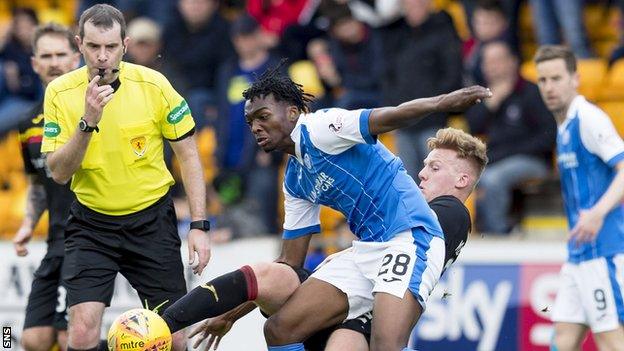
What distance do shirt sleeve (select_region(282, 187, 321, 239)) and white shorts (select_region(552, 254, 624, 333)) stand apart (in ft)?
7.40

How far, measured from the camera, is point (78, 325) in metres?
7.63

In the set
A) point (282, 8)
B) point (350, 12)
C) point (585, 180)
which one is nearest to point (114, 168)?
point (585, 180)

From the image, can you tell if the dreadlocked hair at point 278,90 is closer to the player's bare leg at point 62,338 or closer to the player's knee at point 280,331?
the player's knee at point 280,331

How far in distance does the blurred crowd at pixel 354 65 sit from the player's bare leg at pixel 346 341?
424 cm

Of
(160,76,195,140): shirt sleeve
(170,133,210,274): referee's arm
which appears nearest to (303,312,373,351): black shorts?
(170,133,210,274): referee's arm

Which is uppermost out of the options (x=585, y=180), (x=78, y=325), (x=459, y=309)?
(x=585, y=180)

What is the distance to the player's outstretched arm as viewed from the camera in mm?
6641

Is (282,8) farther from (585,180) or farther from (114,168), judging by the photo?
(114,168)

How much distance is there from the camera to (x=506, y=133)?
12078mm

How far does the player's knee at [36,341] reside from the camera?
29.3 ft

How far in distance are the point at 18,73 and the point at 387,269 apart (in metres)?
8.48

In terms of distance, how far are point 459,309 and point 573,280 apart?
90.9 inches

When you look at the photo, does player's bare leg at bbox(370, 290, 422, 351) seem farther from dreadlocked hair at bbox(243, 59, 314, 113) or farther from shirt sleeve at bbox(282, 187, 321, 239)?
dreadlocked hair at bbox(243, 59, 314, 113)

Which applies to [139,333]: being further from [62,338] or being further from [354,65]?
[354,65]
